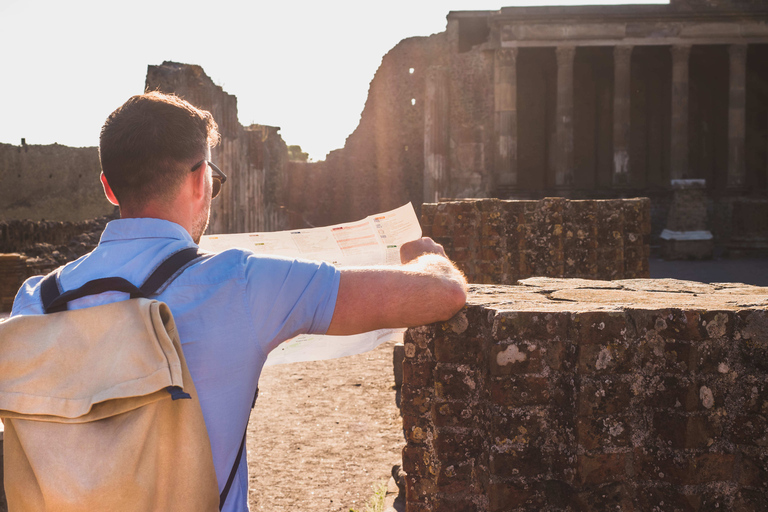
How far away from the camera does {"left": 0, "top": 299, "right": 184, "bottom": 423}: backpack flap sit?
1.18m

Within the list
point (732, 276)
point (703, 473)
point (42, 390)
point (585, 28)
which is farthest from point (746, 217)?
point (42, 390)

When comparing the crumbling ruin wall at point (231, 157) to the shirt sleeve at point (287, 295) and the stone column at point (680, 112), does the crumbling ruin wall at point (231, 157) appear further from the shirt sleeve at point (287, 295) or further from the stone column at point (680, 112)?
the stone column at point (680, 112)

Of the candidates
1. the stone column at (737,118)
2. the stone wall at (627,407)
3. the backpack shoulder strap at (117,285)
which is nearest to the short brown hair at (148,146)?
the backpack shoulder strap at (117,285)

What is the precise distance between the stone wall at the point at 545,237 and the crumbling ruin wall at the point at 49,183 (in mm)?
24240

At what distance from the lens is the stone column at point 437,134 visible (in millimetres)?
22234

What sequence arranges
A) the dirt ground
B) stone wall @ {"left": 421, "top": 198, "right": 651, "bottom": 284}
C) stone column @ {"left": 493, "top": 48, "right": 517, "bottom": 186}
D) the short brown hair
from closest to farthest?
the short brown hair, the dirt ground, stone wall @ {"left": 421, "top": 198, "right": 651, "bottom": 284}, stone column @ {"left": 493, "top": 48, "right": 517, "bottom": 186}

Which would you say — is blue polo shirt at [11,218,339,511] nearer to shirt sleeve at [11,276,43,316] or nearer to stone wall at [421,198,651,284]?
shirt sleeve at [11,276,43,316]

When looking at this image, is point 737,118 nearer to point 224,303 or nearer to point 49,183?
point 224,303

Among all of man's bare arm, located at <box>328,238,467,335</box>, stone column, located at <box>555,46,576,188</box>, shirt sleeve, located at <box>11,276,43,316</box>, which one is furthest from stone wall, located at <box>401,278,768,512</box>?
stone column, located at <box>555,46,576,188</box>

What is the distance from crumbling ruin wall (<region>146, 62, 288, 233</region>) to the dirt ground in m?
5.09

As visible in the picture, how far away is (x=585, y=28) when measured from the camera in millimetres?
20312

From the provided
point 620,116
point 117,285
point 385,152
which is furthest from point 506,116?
point 117,285

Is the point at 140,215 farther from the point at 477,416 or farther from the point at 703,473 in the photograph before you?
the point at 703,473

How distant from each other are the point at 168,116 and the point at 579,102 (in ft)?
80.5
